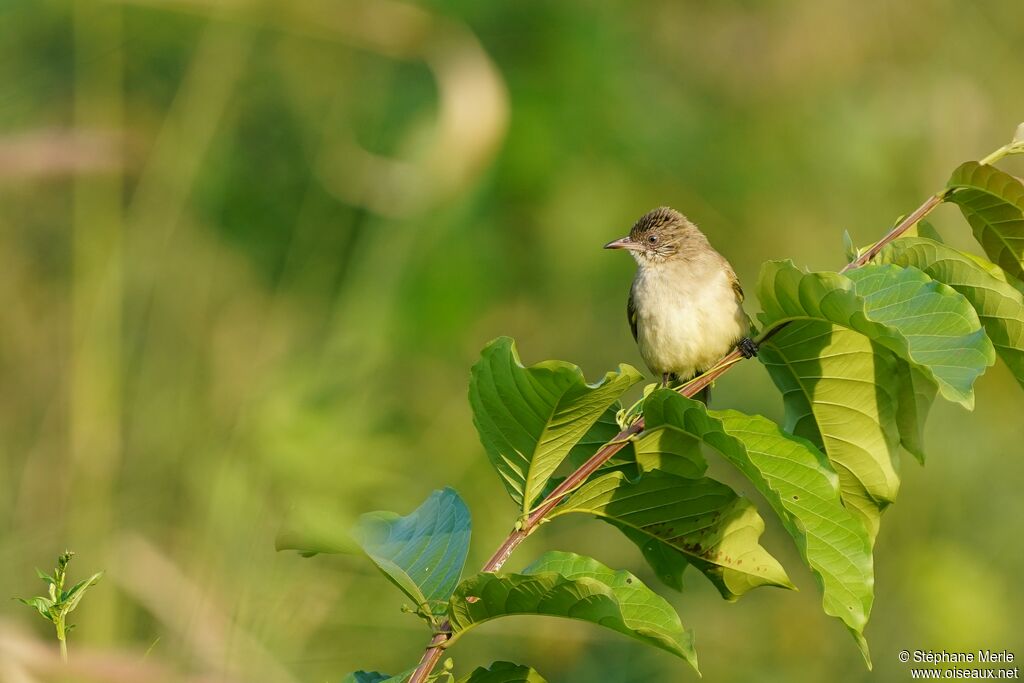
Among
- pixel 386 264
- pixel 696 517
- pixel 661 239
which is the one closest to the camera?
pixel 696 517

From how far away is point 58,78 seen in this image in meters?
6.73

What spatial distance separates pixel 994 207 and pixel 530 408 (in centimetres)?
112

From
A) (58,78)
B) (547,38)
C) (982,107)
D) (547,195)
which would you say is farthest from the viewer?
(547,38)

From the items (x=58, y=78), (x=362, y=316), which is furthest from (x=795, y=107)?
(x=58, y=78)

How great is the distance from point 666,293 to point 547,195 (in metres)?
4.00

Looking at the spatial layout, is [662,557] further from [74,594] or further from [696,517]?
[74,594]

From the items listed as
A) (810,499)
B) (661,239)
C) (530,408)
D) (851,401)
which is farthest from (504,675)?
(661,239)

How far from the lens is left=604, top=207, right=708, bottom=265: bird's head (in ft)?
17.1

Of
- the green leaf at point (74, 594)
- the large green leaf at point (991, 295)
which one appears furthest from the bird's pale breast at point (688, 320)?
the green leaf at point (74, 594)

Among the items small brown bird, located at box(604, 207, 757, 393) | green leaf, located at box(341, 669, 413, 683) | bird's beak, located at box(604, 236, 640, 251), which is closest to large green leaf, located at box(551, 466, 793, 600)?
green leaf, located at box(341, 669, 413, 683)

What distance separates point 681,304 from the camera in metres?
4.70

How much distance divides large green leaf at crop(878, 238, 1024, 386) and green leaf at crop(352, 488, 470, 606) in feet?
3.67

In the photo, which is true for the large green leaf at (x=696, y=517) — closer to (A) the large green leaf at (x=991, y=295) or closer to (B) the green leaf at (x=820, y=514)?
(B) the green leaf at (x=820, y=514)

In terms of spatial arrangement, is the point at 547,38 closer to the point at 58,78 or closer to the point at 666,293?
the point at 58,78
